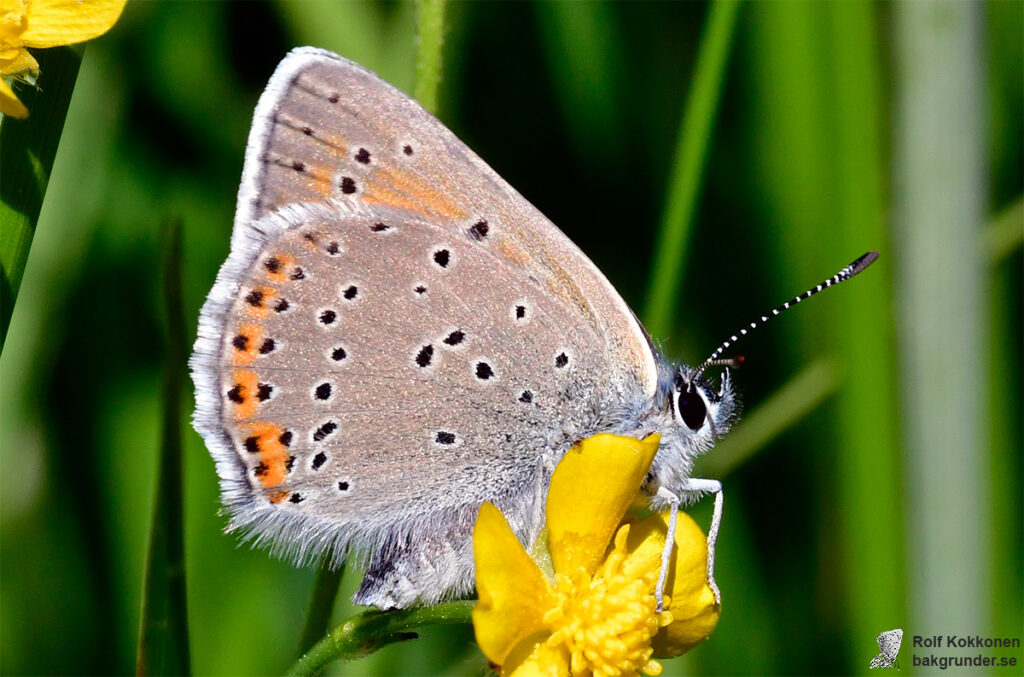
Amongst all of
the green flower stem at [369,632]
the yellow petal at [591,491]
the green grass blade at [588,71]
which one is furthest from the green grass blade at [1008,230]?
the green flower stem at [369,632]

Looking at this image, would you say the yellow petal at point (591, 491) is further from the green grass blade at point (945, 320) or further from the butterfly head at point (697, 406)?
the green grass blade at point (945, 320)

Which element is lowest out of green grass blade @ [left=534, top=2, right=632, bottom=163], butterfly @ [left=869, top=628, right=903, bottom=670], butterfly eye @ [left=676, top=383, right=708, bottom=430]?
butterfly @ [left=869, top=628, right=903, bottom=670]

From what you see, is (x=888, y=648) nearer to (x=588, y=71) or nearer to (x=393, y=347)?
(x=393, y=347)

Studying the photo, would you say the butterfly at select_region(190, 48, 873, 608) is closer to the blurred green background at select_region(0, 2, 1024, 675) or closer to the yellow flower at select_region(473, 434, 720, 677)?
the yellow flower at select_region(473, 434, 720, 677)

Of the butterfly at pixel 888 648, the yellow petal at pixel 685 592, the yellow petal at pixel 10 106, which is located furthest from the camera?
the butterfly at pixel 888 648

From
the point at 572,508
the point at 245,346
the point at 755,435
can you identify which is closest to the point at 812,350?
the point at 755,435

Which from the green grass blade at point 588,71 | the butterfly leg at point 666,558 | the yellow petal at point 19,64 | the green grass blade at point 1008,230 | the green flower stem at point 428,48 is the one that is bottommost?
the butterfly leg at point 666,558

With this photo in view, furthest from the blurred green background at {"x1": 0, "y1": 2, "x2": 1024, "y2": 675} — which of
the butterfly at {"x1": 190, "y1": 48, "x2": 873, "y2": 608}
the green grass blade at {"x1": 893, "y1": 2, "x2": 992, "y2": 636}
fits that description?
the butterfly at {"x1": 190, "y1": 48, "x2": 873, "y2": 608}
